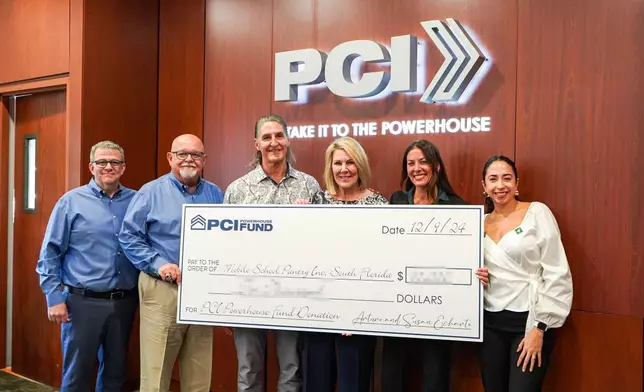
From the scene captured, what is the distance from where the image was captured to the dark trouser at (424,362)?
2857 millimetres

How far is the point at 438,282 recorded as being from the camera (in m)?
2.66

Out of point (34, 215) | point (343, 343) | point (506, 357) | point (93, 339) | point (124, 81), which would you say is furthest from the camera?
point (34, 215)

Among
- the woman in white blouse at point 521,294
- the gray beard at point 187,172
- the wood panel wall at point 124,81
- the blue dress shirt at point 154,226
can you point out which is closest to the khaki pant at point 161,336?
the blue dress shirt at point 154,226

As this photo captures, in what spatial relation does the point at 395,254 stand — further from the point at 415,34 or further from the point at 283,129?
the point at 415,34

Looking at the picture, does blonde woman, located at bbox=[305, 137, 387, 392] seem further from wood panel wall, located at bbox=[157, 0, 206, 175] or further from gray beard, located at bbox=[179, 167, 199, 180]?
wood panel wall, located at bbox=[157, 0, 206, 175]

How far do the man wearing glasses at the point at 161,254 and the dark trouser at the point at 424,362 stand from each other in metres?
1.06

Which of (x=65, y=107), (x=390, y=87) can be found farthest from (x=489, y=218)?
(x=65, y=107)

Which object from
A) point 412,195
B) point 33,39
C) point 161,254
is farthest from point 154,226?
point 33,39

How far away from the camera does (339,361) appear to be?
284cm

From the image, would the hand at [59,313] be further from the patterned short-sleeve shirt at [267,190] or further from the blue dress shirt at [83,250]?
the patterned short-sleeve shirt at [267,190]

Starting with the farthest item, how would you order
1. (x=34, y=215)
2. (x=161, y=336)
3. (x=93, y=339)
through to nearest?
(x=34, y=215) < (x=93, y=339) < (x=161, y=336)

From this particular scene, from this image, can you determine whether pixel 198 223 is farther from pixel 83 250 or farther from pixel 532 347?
pixel 532 347

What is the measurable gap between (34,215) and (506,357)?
361 centimetres

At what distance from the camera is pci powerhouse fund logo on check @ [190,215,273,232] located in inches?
115
